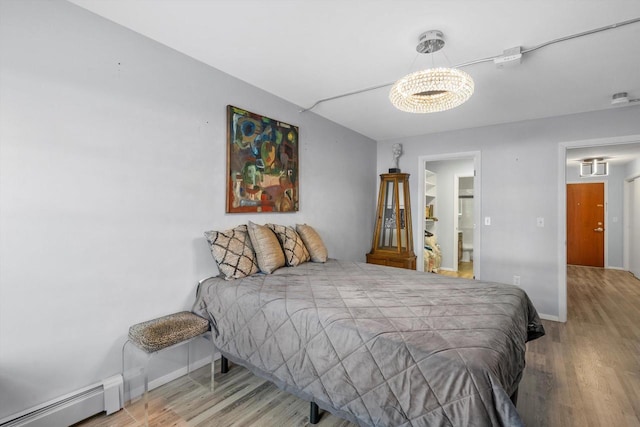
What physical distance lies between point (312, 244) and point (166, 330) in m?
1.51

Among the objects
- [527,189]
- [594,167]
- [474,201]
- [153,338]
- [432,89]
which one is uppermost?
[594,167]

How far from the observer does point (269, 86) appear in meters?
2.83

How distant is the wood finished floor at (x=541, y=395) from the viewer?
5.97 feet

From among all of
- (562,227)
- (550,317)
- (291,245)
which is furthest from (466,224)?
(291,245)

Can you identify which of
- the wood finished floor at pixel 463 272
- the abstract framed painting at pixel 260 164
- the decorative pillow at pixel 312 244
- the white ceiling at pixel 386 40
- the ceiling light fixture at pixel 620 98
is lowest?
the wood finished floor at pixel 463 272

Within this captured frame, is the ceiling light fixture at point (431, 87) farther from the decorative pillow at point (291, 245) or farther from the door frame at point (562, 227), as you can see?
the door frame at point (562, 227)

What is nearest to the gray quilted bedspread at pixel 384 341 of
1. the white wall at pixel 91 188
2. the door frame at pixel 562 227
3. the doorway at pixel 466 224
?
the white wall at pixel 91 188

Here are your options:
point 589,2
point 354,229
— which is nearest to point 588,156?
point 354,229

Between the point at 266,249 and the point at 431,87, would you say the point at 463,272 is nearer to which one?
the point at 266,249

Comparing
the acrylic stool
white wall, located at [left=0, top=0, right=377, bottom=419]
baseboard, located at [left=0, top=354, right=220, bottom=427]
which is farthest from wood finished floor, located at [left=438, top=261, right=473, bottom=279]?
baseboard, located at [left=0, top=354, right=220, bottom=427]

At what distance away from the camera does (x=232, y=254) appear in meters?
2.33

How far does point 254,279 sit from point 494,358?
1581mm

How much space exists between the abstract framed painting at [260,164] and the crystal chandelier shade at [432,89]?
1301 millimetres

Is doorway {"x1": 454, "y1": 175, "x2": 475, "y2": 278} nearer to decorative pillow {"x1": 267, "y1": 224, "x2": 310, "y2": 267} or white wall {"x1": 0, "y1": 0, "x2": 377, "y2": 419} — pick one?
decorative pillow {"x1": 267, "y1": 224, "x2": 310, "y2": 267}
